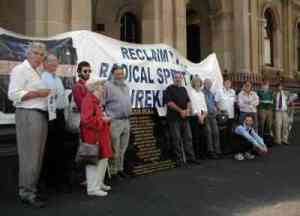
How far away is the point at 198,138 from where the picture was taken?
1035 cm

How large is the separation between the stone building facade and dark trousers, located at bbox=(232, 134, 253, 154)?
14.5 ft

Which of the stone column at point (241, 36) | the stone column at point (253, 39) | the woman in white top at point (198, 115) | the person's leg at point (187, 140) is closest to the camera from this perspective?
the person's leg at point (187, 140)

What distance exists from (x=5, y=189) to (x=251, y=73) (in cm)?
1223

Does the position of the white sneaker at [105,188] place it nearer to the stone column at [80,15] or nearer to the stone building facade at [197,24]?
the stone building facade at [197,24]

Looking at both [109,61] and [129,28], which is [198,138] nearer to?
[109,61]

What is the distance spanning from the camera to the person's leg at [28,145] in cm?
605

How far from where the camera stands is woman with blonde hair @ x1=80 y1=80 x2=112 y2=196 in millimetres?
6629

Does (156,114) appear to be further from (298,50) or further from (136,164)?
(298,50)

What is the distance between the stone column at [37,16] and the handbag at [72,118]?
13.2 ft

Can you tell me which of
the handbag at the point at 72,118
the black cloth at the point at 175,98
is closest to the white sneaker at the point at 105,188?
the handbag at the point at 72,118

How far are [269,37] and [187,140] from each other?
15795 mm

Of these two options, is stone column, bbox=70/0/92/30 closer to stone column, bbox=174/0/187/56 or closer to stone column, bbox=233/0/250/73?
stone column, bbox=174/0/187/56

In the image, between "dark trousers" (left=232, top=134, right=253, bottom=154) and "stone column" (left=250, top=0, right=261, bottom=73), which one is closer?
"dark trousers" (left=232, top=134, right=253, bottom=154)

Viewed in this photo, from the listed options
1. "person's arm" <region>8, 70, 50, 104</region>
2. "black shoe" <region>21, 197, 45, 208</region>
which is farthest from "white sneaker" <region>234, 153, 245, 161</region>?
"person's arm" <region>8, 70, 50, 104</region>
